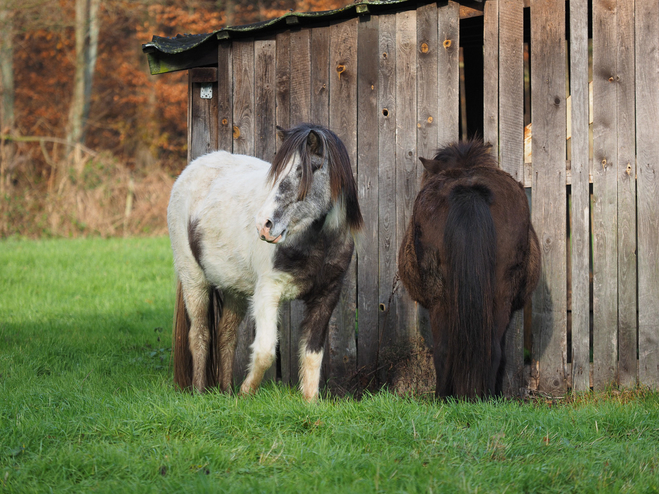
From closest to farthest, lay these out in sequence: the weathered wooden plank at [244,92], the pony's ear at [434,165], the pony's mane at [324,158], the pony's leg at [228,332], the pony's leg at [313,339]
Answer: the pony's mane at [324,158] < the pony's leg at [313,339] < the pony's ear at [434,165] < the pony's leg at [228,332] < the weathered wooden plank at [244,92]

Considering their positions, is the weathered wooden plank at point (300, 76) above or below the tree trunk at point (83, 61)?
below

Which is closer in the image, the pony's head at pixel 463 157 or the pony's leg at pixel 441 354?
the pony's leg at pixel 441 354

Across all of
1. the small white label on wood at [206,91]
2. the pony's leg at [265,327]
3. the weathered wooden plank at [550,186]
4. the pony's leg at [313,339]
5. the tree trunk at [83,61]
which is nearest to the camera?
the pony's leg at [265,327]

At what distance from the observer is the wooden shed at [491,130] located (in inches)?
201

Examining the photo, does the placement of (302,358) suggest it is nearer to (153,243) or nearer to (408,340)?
(408,340)

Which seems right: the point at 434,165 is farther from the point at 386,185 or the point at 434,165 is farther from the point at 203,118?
the point at 203,118

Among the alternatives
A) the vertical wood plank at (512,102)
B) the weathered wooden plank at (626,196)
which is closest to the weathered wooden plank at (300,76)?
the vertical wood plank at (512,102)

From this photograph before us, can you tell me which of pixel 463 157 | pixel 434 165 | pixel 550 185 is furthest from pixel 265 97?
pixel 550 185

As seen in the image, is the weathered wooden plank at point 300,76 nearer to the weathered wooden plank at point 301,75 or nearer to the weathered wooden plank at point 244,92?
Result: the weathered wooden plank at point 301,75

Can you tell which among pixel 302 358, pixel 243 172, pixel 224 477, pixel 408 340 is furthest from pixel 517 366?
pixel 224 477

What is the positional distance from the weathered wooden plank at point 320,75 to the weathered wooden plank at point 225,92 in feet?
2.83

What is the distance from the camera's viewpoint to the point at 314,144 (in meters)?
4.39

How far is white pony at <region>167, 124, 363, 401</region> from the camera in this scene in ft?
14.0

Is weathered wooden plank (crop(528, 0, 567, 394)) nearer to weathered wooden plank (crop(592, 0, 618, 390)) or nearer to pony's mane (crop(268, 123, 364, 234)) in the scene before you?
weathered wooden plank (crop(592, 0, 618, 390))
